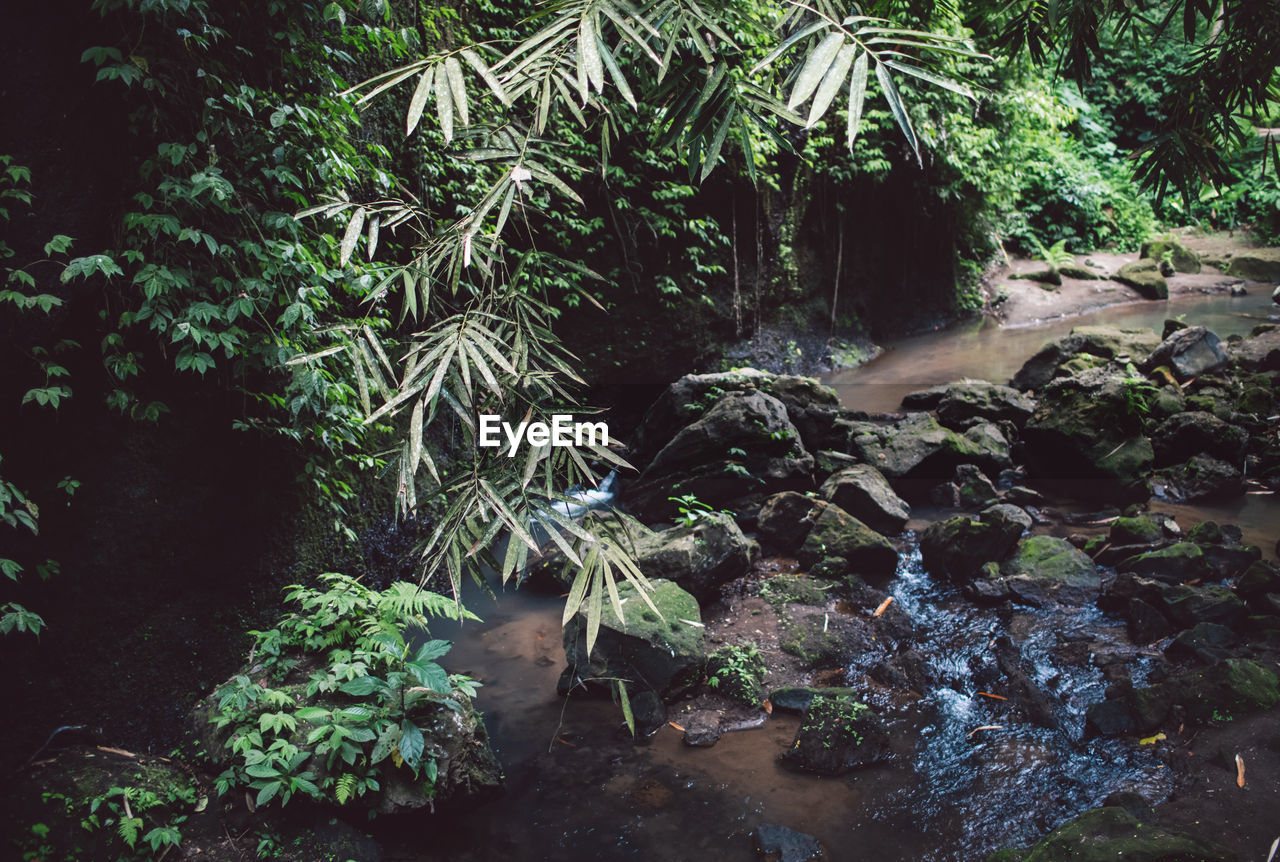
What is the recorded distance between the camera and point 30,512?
8.52ft

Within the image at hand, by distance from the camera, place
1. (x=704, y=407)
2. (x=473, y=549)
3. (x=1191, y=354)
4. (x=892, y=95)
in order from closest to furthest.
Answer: (x=892, y=95) → (x=473, y=549) → (x=704, y=407) → (x=1191, y=354)

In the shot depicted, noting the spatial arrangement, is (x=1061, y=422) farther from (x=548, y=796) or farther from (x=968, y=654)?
(x=548, y=796)

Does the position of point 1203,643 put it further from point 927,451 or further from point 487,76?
point 487,76

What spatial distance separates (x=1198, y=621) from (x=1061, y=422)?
2657 millimetres

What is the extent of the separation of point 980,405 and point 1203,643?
13.0 feet

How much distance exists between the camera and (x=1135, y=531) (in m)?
4.61

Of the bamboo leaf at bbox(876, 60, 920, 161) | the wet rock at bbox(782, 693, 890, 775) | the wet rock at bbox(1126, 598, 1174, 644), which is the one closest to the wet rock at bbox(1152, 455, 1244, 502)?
the wet rock at bbox(1126, 598, 1174, 644)

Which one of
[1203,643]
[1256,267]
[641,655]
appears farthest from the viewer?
[1256,267]

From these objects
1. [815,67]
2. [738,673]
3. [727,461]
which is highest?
[815,67]

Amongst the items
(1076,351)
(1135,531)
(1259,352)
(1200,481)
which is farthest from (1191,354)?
(1135,531)

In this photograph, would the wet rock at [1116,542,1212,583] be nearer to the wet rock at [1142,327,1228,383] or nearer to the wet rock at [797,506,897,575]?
the wet rock at [797,506,897,575]

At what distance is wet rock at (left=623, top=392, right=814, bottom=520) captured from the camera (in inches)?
232

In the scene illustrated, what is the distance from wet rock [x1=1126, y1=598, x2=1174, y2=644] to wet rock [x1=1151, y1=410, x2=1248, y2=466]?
8.86 ft

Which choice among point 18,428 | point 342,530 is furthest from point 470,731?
point 18,428
